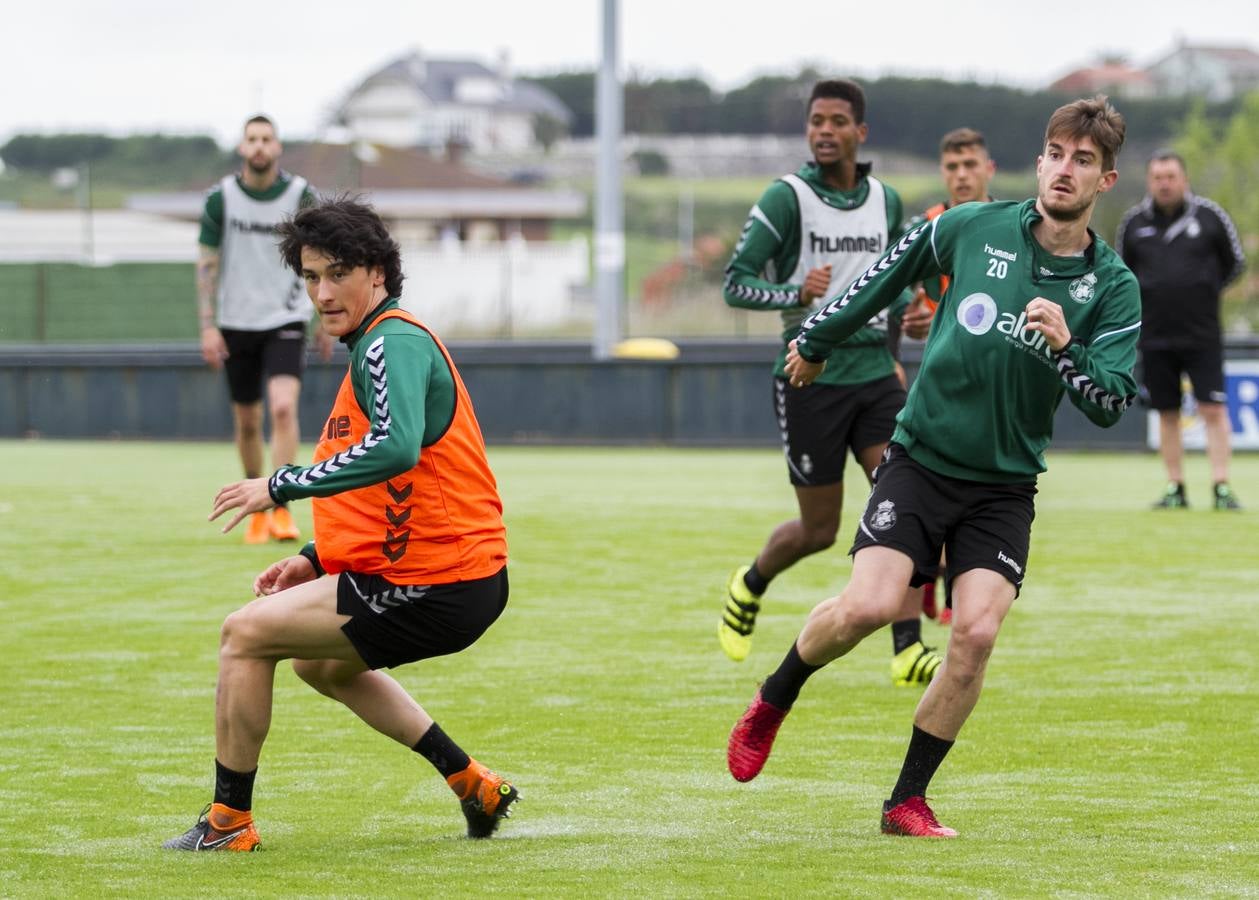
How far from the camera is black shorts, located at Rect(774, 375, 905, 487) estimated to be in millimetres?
8219

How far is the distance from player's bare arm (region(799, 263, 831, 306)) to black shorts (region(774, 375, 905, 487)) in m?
0.48

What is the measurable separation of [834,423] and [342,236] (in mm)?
3472

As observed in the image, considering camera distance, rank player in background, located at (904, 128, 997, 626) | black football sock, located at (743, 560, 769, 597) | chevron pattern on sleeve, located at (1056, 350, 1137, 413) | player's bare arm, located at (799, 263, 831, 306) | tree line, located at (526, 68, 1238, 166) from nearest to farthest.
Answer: chevron pattern on sleeve, located at (1056, 350, 1137, 413), player's bare arm, located at (799, 263, 831, 306), black football sock, located at (743, 560, 769, 597), player in background, located at (904, 128, 997, 626), tree line, located at (526, 68, 1238, 166)

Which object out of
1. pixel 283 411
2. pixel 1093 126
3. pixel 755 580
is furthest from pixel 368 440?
pixel 283 411

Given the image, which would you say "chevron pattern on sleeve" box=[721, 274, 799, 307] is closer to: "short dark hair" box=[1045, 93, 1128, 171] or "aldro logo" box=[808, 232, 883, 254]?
"aldro logo" box=[808, 232, 883, 254]

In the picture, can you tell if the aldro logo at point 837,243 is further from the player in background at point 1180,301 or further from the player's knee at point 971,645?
the player in background at point 1180,301

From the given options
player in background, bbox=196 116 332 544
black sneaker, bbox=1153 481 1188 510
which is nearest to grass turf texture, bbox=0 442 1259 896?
player in background, bbox=196 116 332 544

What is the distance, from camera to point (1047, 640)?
872 centimetres

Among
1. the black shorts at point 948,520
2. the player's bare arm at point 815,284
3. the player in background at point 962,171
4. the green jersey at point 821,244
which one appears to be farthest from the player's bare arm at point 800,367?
the player in background at point 962,171

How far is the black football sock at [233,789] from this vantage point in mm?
5148

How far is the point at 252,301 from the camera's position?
39.3 ft

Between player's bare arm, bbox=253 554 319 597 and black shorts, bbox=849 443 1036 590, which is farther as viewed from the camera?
black shorts, bbox=849 443 1036 590

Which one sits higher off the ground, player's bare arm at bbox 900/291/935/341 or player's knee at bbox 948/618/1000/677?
player's bare arm at bbox 900/291/935/341

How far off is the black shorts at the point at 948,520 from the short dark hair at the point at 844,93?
118 inches
